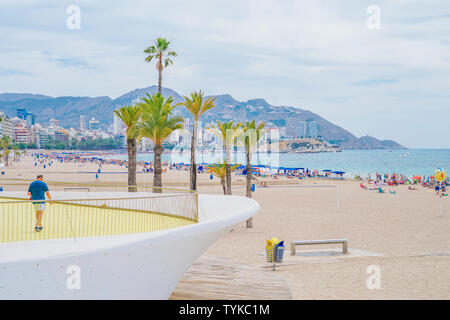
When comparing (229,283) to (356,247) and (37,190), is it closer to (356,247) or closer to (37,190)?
(37,190)

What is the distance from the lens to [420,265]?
15367mm

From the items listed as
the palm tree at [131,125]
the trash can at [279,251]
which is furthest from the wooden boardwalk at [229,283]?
the palm tree at [131,125]

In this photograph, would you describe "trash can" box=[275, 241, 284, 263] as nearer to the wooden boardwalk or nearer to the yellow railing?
the wooden boardwalk

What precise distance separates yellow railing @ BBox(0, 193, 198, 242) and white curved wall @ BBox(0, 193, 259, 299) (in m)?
0.70

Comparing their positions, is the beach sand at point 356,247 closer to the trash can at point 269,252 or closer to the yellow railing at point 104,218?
the trash can at point 269,252

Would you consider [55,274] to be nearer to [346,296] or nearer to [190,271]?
[190,271]

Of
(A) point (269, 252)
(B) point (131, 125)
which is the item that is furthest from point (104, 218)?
(B) point (131, 125)

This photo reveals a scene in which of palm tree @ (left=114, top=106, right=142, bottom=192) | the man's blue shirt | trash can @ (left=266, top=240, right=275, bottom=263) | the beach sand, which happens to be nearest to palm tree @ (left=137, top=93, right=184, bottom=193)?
palm tree @ (left=114, top=106, right=142, bottom=192)

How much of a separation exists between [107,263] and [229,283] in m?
5.49

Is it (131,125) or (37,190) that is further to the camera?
(131,125)

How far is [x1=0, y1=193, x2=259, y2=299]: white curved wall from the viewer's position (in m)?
7.30

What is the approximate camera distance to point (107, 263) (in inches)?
319

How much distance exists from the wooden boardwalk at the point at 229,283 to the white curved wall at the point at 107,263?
2.01 metres

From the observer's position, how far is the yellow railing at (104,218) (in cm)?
970
